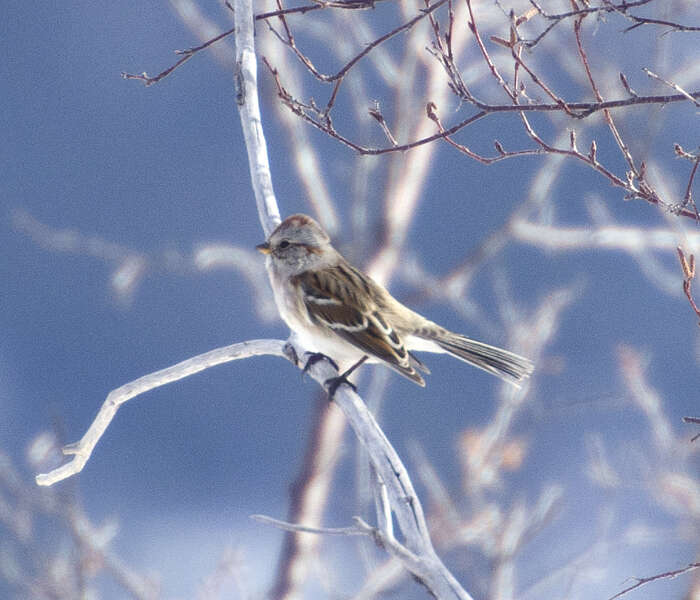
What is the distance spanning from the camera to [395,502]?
1.45 metres

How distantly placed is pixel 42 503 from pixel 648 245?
3.28 m

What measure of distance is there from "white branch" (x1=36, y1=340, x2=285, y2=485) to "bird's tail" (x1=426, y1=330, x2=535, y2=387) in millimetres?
603

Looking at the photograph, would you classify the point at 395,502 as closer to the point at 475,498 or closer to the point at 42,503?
the point at 42,503

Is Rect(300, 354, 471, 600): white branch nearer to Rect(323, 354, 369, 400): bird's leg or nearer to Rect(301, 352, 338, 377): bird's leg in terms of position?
Rect(323, 354, 369, 400): bird's leg

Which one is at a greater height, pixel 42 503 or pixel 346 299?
pixel 42 503

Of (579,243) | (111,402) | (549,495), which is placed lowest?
(111,402)

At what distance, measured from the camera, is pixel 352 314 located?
244 cm

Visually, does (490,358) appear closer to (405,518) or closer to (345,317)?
(345,317)

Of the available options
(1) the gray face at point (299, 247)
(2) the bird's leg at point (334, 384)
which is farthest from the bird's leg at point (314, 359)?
(1) the gray face at point (299, 247)

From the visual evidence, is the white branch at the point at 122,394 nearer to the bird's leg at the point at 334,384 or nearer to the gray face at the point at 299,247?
the bird's leg at the point at 334,384

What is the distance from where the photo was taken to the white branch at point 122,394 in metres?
1.76

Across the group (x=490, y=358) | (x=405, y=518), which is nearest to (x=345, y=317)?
(x=490, y=358)

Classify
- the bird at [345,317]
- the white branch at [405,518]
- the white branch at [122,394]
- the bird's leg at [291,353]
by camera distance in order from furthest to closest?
the bird at [345,317] < the bird's leg at [291,353] < the white branch at [122,394] < the white branch at [405,518]

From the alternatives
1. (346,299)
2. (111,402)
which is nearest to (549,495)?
(346,299)
